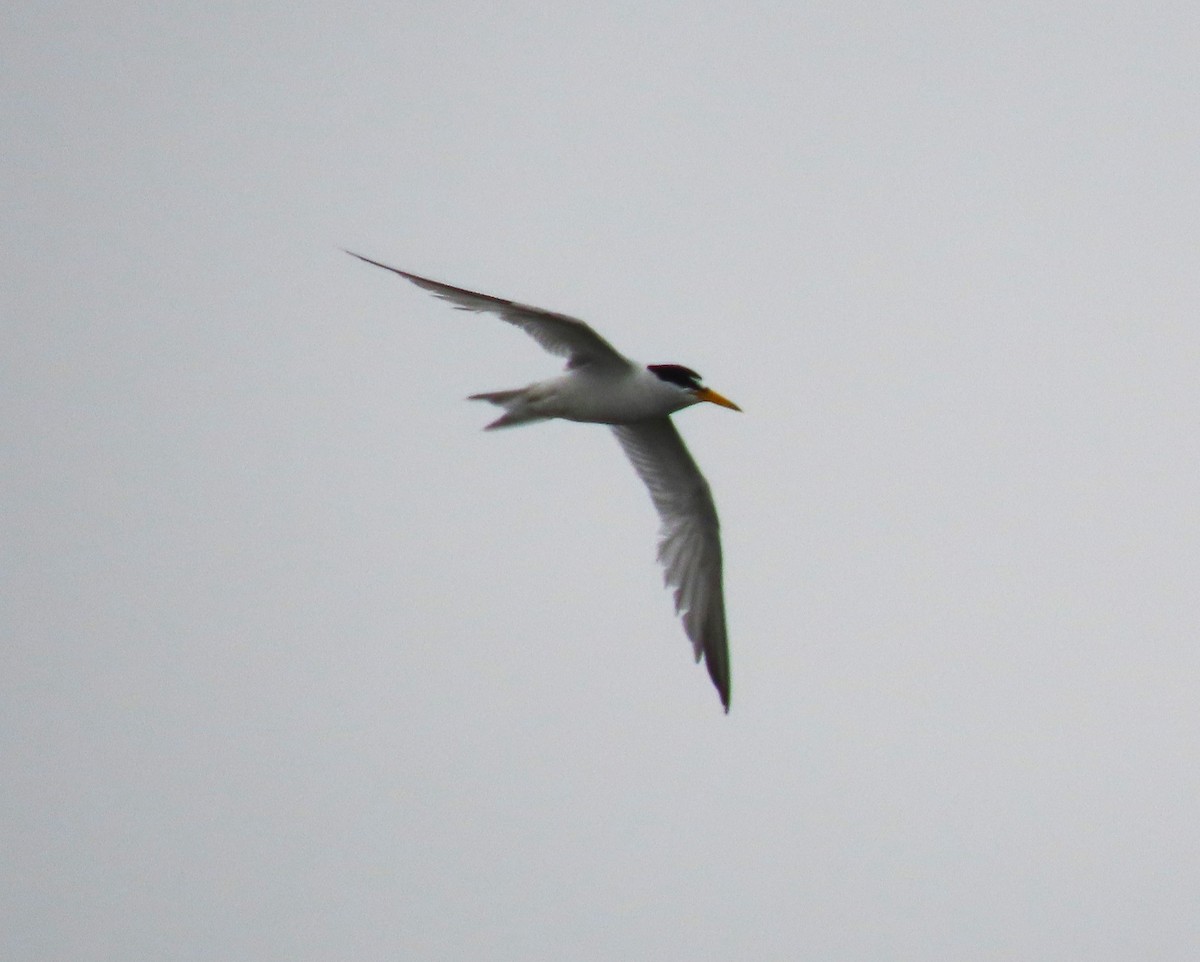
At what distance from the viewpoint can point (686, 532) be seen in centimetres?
1316

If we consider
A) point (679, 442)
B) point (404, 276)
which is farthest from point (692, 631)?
point (404, 276)

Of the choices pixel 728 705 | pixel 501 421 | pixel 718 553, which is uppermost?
pixel 501 421

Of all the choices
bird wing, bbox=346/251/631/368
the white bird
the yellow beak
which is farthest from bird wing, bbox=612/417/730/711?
bird wing, bbox=346/251/631/368

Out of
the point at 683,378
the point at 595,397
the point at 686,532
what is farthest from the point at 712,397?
the point at 686,532

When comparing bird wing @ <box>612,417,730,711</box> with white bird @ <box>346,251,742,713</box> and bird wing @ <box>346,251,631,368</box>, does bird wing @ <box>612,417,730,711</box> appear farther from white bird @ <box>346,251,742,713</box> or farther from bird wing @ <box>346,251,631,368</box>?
bird wing @ <box>346,251,631,368</box>

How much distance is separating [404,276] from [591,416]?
249cm

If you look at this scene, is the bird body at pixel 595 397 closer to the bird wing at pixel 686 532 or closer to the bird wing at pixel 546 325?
the bird wing at pixel 546 325

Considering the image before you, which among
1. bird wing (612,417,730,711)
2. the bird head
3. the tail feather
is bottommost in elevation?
bird wing (612,417,730,711)

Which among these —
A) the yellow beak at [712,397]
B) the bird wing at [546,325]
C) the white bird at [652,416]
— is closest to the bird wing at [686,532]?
the white bird at [652,416]

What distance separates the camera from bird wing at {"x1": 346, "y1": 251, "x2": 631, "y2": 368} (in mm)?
9820

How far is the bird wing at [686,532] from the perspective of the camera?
12852 millimetres

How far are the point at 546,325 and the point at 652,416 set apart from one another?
1.62 m

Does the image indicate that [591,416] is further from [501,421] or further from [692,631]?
[692,631]

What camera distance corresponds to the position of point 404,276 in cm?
955
